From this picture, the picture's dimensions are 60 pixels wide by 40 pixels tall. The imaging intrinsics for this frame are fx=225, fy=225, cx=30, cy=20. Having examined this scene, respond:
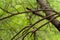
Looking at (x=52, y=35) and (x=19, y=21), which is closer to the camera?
A: (x=19, y=21)

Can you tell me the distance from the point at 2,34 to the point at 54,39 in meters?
1.52

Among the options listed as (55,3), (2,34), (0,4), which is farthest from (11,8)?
(55,3)

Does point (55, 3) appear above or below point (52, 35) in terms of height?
above

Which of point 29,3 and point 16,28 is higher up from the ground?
point 29,3

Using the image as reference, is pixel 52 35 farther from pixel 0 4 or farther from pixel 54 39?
pixel 0 4

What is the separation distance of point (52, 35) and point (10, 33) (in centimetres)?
134

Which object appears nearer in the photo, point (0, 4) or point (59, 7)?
point (0, 4)

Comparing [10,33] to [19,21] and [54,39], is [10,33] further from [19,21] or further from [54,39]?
[54,39]

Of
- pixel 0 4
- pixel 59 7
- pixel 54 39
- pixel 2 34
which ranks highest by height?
pixel 0 4

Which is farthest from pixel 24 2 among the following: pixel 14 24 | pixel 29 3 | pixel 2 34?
pixel 2 34

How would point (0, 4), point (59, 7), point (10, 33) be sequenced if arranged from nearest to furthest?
point (0, 4) < point (10, 33) < point (59, 7)

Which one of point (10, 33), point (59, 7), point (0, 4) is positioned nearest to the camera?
point (0, 4)

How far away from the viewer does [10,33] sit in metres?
5.84

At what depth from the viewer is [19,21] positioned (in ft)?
19.3
